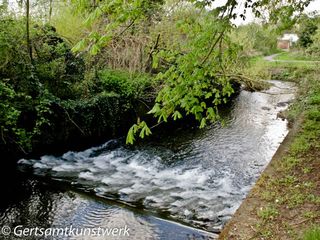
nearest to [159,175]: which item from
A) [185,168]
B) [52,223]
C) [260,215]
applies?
[185,168]

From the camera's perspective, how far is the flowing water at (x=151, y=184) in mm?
5312

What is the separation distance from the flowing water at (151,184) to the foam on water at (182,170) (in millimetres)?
18

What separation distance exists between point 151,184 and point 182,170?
119 centimetres

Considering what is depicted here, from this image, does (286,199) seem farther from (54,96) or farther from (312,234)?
(54,96)

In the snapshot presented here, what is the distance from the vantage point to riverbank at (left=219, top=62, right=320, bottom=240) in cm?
395

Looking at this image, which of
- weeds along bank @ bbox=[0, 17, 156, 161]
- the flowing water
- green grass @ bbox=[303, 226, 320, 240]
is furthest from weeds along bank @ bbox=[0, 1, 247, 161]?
green grass @ bbox=[303, 226, 320, 240]

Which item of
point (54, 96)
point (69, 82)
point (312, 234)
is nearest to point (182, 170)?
point (54, 96)

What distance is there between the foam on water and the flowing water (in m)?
0.02

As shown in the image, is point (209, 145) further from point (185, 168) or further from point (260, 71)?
point (260, 71)

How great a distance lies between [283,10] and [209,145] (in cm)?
614

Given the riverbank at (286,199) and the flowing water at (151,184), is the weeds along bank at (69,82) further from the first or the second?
the riverbank at (286,199)

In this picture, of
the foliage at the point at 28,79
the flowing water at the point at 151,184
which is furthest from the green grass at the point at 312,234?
the foliage at the point at 28,79

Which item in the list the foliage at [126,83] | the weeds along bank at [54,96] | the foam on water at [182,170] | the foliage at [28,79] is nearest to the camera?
the foam on water at [182,170]

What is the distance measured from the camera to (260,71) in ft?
62.1
